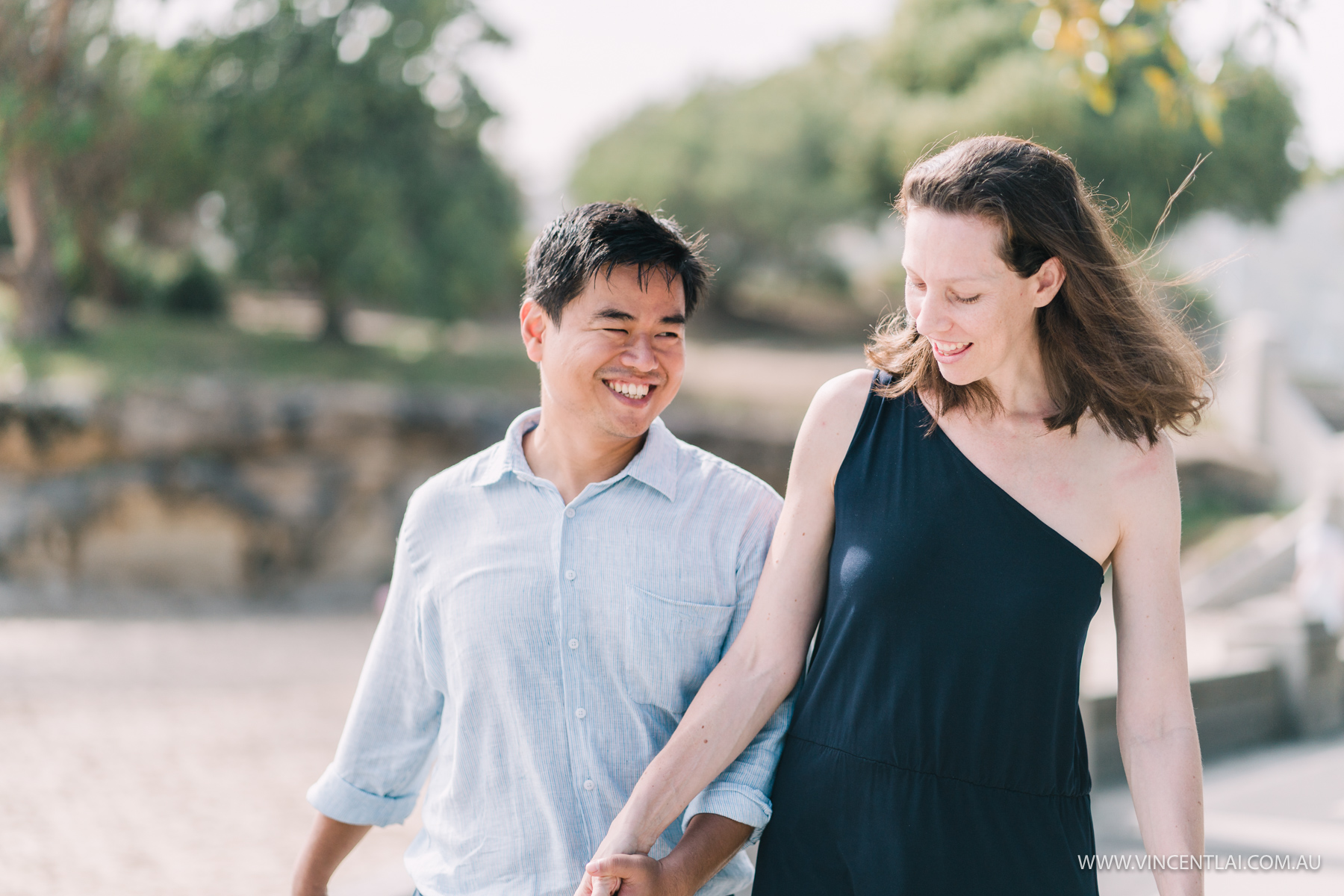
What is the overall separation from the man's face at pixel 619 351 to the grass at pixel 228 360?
1251cm

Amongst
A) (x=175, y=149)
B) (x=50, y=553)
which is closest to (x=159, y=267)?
(x=175, y=149)

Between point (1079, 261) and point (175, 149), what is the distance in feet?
49.8

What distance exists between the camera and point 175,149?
14.6 metres

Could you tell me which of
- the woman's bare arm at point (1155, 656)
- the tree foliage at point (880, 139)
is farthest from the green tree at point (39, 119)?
the woman's bare arm at point (1155, 656)

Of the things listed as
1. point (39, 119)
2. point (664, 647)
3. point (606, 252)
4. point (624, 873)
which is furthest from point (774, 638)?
point (39, 119)

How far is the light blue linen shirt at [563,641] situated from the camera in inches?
69.5

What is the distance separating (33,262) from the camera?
14227 mm

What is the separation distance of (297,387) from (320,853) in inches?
481

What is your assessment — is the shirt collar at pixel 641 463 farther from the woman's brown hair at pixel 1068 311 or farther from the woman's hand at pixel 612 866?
the woman's hand at pixel 612 866

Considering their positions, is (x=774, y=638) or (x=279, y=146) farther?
(x=279, y=146)

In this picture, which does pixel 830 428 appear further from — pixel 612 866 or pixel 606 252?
pixel 612 866

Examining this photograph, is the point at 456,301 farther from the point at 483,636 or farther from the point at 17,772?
the point at 483,636

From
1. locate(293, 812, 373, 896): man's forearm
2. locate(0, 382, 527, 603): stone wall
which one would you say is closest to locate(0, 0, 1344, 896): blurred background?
locate(0, 382, 527, 603): stone wall

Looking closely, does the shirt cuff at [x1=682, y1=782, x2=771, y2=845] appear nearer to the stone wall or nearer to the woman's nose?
→ the woman's nose
